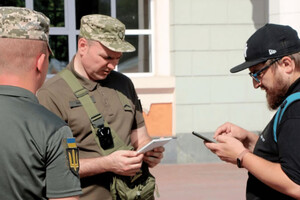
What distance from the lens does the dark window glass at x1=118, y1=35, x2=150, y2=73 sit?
9180 millimetres

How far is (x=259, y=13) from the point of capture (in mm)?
9117

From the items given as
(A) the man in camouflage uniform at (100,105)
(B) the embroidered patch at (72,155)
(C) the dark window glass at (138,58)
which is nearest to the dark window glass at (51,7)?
(C) the dark window glass at (138,58)

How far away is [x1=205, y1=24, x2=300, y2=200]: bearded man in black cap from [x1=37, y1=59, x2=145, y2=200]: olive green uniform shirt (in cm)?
68

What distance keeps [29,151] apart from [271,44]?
4.32 feet

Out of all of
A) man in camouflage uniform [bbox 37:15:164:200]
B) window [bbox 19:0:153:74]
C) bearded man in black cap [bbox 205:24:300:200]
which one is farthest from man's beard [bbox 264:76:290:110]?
window [bbox 19:0:153:74]

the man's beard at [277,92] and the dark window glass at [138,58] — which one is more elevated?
the man's beard at [277,92]

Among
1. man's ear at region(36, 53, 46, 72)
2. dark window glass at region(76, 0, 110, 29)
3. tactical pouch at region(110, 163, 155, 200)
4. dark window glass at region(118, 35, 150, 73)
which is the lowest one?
tactical pouch at region(110, 163, 155, 200)

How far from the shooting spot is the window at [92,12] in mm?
8836

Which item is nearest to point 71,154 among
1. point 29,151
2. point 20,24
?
point 29,151

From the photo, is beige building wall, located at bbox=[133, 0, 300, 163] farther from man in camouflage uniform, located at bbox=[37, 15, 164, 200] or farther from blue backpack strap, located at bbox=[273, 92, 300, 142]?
blue backpack strap, located at bbox=[273, 92, 300, 142]

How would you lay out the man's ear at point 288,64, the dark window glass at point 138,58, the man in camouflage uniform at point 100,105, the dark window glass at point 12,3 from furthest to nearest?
1. the dark window glass at point 138,58
2. the dark window glass at point 12,3
3. the man in camouflage uniform at point 100,105
4. the man's ear at point 288,64

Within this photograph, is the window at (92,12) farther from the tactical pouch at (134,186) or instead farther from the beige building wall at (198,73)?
the tactical pouch at (134,186)

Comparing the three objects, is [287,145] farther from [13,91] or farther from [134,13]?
[134,13]

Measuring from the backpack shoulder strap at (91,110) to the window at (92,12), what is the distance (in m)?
5.60
